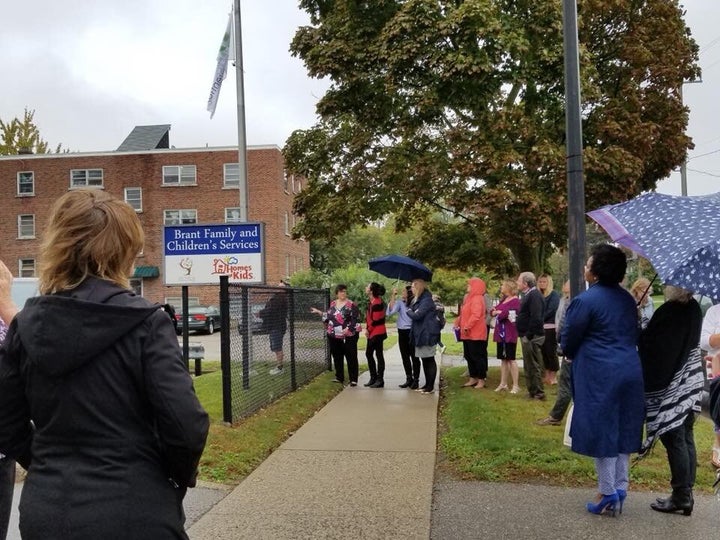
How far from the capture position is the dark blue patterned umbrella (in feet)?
12.4

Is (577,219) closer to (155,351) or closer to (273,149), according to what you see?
(155,351)

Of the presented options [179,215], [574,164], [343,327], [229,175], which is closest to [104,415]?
[574,164]

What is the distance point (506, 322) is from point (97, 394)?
902cm

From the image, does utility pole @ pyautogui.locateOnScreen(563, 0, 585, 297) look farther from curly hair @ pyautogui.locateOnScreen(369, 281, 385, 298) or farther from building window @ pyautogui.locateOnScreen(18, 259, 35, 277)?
building window @ pyautogui.locateOnScreen(18, 259, 35, 277)

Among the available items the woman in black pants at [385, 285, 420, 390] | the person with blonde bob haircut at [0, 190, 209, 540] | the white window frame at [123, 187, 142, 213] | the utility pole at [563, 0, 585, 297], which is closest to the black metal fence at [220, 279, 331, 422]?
the woman in black pants at [385, 285, 420, 390]

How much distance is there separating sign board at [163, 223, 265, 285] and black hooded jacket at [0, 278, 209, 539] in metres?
7.88

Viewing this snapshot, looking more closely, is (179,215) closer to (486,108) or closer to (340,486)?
(486,108)

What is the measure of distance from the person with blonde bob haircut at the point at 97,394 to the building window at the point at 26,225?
42406mm

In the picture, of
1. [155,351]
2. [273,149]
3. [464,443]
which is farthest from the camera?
[273,149]

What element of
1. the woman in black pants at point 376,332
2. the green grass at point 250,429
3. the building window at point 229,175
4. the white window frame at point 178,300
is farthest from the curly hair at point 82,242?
the building window at point 229,175

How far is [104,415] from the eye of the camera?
2.02 meters

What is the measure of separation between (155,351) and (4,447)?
0.65m

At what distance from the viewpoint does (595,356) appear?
15.7 feet

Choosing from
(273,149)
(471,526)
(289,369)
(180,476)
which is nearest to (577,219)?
(471,526)
